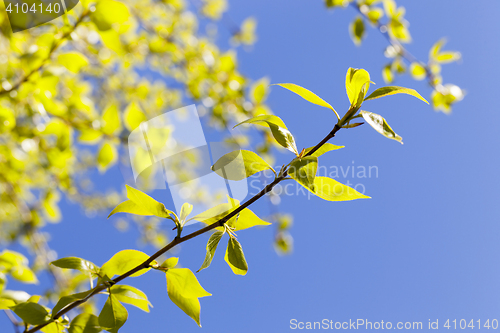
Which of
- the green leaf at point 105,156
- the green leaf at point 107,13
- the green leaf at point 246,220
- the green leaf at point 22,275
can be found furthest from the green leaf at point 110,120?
the green leaf at point 246,220

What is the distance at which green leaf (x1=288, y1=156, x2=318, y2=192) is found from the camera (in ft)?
1.05

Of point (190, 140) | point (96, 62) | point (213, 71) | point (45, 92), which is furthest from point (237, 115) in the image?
point (190, 140)

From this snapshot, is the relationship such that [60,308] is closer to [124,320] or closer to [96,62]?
[124,320]

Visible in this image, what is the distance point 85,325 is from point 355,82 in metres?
0.56

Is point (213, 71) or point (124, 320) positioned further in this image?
point (213, 71)

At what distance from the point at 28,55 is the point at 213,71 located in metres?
0.86

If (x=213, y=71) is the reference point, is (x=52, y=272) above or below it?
below

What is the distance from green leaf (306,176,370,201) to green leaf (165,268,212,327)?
212mm

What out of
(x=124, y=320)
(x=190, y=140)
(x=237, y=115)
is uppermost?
(x=237, y=115)

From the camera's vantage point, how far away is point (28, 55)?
86cm

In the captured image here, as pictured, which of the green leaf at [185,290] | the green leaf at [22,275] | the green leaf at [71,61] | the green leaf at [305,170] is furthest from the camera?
the green leaf at [71,61]

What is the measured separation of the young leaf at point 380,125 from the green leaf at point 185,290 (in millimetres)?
304

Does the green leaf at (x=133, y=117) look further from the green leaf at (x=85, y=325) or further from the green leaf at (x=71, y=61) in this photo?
the green leaf at (x=85, y=325)

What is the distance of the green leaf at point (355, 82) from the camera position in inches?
14.5
